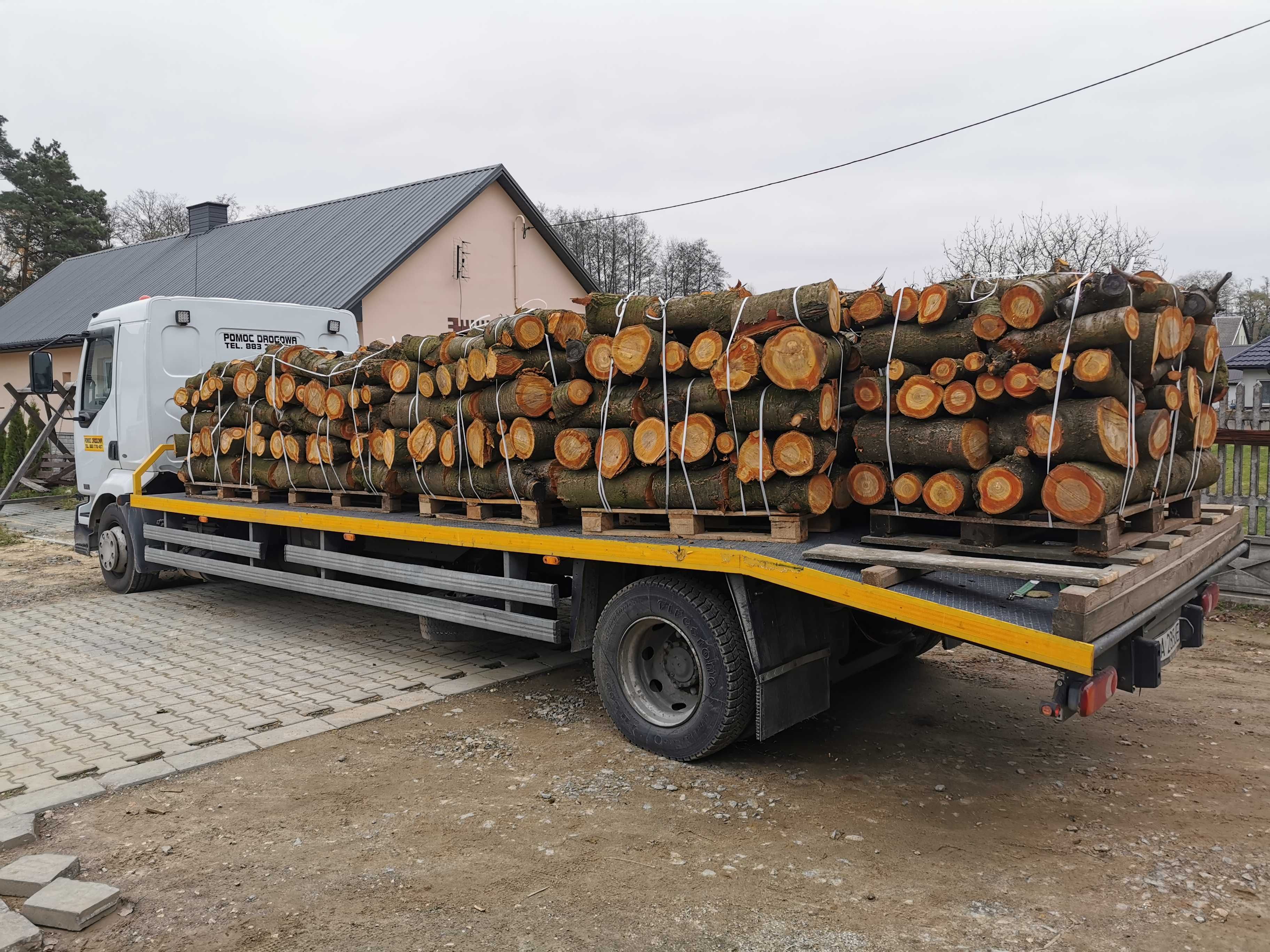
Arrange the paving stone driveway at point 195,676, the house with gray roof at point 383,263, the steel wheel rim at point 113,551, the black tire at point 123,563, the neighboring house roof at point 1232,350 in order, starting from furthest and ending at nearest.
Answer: the neighboring house roof at point 1232,350 < the house with gray roof at point 383,263 < the steel wheel rim at point 113,551 < the black tire at point 123,563 < the paving stone driveway at point 195,676

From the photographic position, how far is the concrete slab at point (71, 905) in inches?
130

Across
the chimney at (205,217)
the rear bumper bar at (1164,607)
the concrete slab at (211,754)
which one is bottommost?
the concrete slab at (211,754)

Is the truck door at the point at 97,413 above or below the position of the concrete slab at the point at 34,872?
above

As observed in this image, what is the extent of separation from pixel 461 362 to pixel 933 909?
412 centimetres

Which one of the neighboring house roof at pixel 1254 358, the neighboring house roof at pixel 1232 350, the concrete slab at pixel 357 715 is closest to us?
the concrete slab at pixel 357 715

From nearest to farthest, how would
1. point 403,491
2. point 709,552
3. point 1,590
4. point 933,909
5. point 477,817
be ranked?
1. point 933,909
2. point 477,817
3. point 709,552
4. point 403,491
5. point 1,590

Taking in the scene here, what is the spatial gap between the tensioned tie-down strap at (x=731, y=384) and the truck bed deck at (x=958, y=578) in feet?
0.81

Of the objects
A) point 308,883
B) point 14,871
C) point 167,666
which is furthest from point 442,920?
point 167,666

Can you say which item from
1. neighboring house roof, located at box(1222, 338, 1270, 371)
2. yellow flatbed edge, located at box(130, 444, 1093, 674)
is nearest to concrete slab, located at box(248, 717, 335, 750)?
yellow flatbed edge, located at box(130, 444, 1093, 674)

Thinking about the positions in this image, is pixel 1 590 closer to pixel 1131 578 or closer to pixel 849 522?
pixel 849 522

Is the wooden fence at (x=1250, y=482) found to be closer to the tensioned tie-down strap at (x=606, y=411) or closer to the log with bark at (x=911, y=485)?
the log with bark at (x=911, y=485)

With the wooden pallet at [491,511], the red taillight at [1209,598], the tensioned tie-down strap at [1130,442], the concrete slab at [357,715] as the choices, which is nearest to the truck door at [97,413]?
the wooden pallet at [491,511]

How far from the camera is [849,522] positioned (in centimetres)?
511

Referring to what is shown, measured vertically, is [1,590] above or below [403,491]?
below
